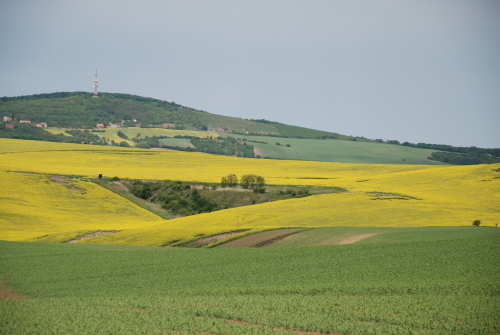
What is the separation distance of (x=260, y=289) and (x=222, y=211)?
3516 cm

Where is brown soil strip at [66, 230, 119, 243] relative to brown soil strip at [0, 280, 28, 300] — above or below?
below

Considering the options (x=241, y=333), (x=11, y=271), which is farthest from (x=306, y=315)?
(x=11, y=271)

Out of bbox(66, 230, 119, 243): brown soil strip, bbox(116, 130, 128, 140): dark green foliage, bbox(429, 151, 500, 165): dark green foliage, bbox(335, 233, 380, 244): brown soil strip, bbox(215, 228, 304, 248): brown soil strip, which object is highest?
bbox(116, 130, 128, 140): dark green foliage

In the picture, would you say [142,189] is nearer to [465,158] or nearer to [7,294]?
[7,294]

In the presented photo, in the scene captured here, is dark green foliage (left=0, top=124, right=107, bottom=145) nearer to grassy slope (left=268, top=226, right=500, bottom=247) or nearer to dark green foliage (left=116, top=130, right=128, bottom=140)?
dark green foliage (left=116, top=130, right=128, bottom=140)

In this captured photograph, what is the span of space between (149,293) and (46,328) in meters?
7.51

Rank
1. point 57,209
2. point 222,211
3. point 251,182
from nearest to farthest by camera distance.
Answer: point 222,211
point 57,209
point 251,182

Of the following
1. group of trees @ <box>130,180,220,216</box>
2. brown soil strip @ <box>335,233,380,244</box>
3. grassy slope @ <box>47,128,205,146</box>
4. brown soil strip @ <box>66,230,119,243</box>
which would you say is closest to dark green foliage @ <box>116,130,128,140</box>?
grassy slope @ <box>47,128,205,146</box>

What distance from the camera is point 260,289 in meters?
26.0

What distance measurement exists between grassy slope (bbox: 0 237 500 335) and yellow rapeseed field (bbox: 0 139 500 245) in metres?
12.3

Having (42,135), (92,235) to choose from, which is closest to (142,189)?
(92,235)

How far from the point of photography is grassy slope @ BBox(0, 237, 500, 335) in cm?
1972

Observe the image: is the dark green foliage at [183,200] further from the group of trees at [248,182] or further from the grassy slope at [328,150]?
the grassy slope at [328,150]

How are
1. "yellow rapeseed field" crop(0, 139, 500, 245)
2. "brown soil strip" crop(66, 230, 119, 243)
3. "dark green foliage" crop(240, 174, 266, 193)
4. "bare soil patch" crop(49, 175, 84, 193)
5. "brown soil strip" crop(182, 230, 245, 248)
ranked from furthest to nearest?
"dark green foliage" crop(240, 174, 266, 193)
"bare soil patch" crop(49, 175, 84, 193)
"yellow rapeseed field" crop(0, 139, 500, 245)
"brown soil strip" crop(66, 230, 119, 243)
"brown soil strip" crop(182, 230, 245, 248)
